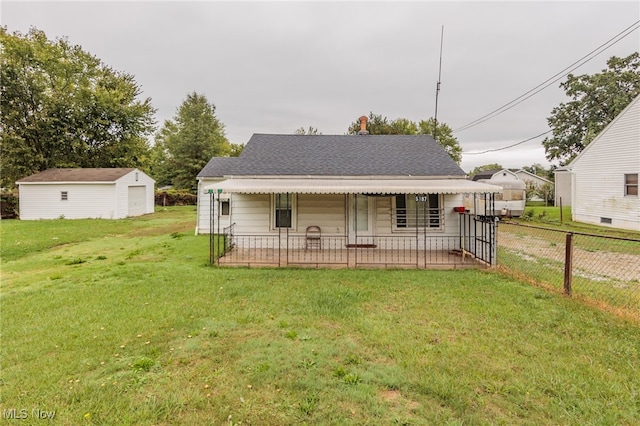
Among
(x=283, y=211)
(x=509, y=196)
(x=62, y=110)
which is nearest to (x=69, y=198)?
(x=62, y=110)

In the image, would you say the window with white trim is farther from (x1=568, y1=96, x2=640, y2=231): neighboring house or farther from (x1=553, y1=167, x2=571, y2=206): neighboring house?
(x1=553, y1=167, x2=571, y2=206): neighboring house

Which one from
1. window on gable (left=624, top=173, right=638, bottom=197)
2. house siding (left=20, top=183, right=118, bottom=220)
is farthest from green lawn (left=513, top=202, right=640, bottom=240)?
house siding (left=20, top=183, right=118, bottom=220)

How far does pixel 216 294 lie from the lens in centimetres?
728

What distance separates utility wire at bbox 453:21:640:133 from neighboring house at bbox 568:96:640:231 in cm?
367

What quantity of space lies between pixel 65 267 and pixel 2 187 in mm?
34500

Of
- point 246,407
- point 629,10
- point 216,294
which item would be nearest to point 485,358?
point 246,407

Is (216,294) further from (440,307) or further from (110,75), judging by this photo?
(110,75)

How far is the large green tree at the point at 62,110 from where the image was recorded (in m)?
29.1

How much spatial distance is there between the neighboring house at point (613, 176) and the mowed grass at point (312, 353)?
16.5 metres

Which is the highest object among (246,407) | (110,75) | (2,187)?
(110,75)

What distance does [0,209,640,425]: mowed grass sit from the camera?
333 centimetres

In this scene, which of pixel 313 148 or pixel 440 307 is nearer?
pixel 440 307

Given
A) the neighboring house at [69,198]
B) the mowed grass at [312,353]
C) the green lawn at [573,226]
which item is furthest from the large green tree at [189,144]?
the green lawn at [573,226]

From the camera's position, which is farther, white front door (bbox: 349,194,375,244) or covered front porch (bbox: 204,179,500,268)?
white front door (bbox: 349,194,375,244)
